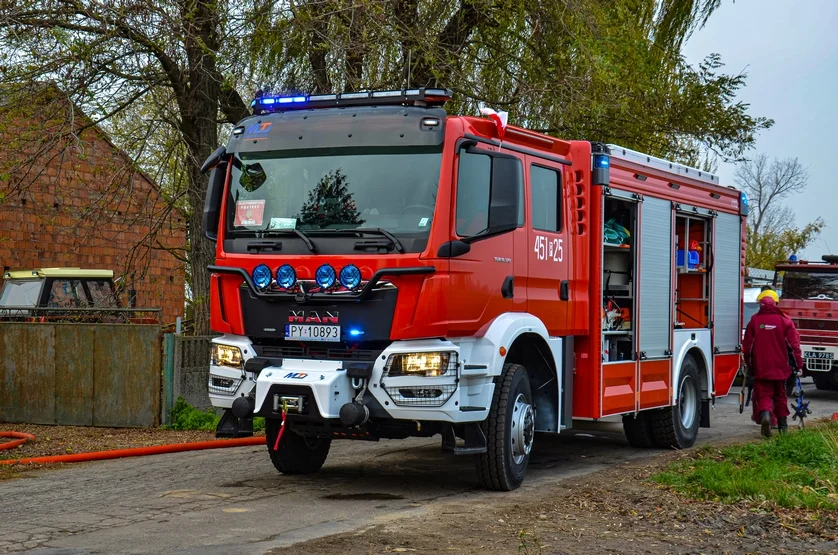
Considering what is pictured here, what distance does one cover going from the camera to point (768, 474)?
9.18 metres

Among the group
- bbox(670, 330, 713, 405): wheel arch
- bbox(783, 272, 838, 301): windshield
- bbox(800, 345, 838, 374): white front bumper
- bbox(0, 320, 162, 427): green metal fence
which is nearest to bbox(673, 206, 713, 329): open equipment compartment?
bbox(670, 330, 713, 405): wheel arch

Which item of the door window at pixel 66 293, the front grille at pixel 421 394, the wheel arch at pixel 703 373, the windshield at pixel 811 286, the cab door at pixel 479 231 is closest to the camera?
the front grille at pixel 421 394

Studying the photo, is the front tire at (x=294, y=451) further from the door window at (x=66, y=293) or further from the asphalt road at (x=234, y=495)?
the door window at (x=66, y=293)

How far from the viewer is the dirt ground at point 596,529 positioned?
6852mm

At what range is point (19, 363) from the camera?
14.0 meters

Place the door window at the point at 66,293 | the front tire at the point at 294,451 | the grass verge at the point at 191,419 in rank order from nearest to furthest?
the front tire at the point at 294,451
the grass verge at the point at 191,419
the door window at the point at 66,293

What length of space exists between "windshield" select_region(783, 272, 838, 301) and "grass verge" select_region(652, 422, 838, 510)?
9824mm

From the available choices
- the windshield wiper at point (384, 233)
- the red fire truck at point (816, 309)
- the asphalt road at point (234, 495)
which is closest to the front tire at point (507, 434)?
the asphalt road at point (234, 495)

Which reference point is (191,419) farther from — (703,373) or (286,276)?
(703,373)

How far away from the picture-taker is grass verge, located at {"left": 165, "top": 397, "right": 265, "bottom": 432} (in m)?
13.2

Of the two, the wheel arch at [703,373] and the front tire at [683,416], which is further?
the wheel arch at [703,373]

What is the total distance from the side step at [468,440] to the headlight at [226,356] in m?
1.75

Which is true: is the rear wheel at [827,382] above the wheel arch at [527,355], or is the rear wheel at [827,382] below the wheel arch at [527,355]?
below

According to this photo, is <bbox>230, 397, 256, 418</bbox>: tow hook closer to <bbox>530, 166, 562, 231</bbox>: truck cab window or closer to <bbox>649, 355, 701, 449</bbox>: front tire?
<bbox>530, 166, 562, 231</bbox>: truck cab window
